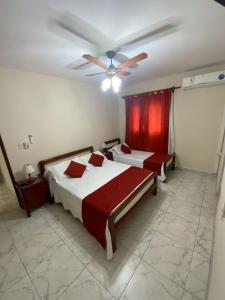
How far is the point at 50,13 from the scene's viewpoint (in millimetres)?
1266

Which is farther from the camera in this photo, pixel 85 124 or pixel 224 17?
pixel 85 124

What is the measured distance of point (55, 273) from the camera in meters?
1.56

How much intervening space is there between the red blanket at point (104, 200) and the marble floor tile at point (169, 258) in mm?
626

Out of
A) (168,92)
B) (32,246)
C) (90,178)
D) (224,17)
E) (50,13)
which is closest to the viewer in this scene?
(50,13)

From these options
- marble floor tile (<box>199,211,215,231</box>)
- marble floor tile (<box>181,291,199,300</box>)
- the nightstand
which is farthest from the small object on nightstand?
marble floor tile (<box>199,211,215,231</box>)

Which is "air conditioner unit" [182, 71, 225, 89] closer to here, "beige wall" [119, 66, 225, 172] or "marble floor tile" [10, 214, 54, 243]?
"beige wall" [119, 66, 225, 172]

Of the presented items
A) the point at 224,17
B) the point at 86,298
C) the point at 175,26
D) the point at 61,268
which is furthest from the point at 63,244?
the point at 224,17

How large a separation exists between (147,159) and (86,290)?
2684 mm

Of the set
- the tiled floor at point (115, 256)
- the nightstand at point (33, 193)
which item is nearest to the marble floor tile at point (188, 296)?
the tiled floor at point (115, 256)

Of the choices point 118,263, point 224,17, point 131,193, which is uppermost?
point 224,17

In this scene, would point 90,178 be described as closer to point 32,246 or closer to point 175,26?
point 32,246

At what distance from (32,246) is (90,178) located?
51.4 inches

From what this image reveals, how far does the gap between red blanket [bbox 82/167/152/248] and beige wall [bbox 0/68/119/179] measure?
→ 1.60 m

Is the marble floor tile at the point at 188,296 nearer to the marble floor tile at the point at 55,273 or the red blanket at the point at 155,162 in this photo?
the marble floor tile at the point at 55,273
